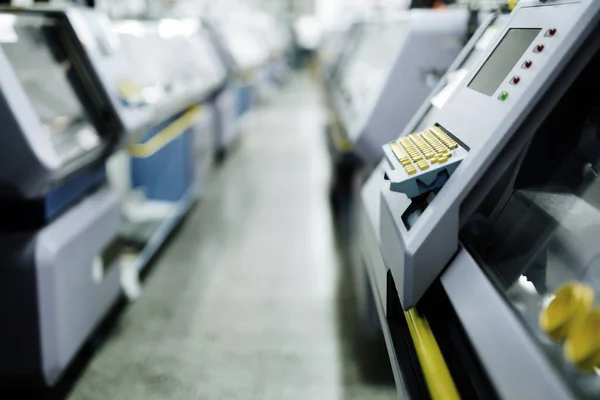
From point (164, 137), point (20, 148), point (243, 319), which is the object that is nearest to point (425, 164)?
point (20, 148)

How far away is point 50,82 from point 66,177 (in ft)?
1.73

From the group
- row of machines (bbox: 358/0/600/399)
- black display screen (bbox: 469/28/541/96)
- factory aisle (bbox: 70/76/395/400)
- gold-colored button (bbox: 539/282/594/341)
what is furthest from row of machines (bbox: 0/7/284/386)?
gold-colored button (bbox: 539/282/594/341)

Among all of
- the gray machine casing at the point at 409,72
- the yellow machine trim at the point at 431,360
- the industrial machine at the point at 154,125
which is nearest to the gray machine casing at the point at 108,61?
the industrial machine at the point at 154,125

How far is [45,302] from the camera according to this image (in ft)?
5.98

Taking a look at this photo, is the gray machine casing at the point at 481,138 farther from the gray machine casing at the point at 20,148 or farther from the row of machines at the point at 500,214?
the gray machine casing at the point at 20,148

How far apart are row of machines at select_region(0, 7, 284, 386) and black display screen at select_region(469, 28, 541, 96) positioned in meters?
Result: 1.25

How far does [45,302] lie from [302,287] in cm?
140

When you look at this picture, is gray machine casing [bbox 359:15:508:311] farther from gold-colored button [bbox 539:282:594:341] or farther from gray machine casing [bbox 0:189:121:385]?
gray machine casing [bbox 0:189:121:385]

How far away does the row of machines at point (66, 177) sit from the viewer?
1.77 meters

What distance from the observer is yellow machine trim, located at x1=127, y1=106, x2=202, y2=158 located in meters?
3.17

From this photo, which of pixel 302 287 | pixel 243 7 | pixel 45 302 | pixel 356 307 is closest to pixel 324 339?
pixel 356 307

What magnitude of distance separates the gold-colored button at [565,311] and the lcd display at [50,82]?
163 centimetres

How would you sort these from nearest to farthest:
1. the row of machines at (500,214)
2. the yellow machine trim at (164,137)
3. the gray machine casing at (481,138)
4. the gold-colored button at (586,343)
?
the gold-colored button at (586,343), the row of machines at (500,214), the gray machine casing at (481,138), the yellow machine trim at (164,137)

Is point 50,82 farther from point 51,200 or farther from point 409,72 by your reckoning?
point 409,72
